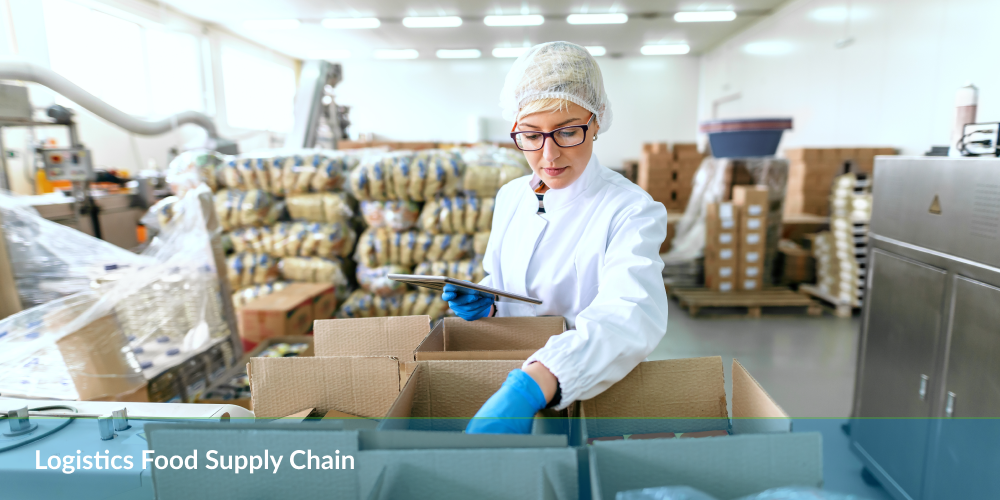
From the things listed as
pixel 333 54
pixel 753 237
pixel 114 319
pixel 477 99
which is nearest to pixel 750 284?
pixel 753 237

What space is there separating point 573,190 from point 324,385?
2.89 ft

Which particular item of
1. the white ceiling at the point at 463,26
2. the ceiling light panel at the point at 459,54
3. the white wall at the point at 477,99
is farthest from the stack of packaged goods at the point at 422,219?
the white wall at the point at 477,99

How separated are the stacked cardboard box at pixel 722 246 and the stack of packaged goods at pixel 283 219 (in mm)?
3583

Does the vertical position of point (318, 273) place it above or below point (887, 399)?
above

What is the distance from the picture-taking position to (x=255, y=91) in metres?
11.2

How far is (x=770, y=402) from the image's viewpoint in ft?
2.47

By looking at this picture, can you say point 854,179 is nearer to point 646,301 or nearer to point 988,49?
point 988,49

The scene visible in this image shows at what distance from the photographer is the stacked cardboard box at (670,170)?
309 inches

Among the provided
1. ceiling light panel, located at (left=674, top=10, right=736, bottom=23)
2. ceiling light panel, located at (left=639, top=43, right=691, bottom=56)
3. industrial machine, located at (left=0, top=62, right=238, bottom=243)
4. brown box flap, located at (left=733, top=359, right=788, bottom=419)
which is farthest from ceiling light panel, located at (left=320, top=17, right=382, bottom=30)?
brown box flap, located at (left=733, top=359, right=788, bottom=419)

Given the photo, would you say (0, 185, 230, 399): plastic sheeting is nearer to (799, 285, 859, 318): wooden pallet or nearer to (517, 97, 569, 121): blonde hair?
Answer: (517, 97, 569, 121): blonde hair

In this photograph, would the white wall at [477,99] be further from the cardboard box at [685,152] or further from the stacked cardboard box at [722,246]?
the stacked cardboard box at [722,246]

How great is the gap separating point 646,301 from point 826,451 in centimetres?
244

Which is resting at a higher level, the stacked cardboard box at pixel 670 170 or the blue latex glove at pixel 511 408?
the stacked cardboard box at pixel 670 170

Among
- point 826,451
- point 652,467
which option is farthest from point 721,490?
point 826,451
